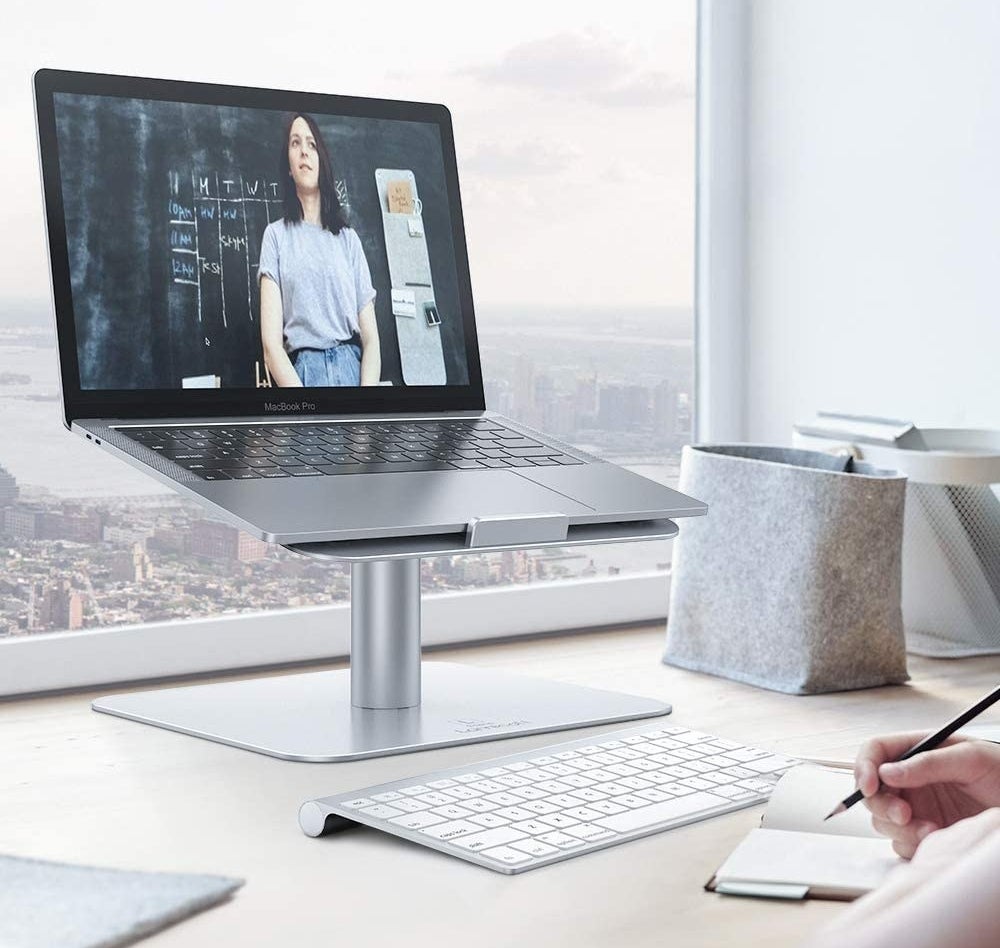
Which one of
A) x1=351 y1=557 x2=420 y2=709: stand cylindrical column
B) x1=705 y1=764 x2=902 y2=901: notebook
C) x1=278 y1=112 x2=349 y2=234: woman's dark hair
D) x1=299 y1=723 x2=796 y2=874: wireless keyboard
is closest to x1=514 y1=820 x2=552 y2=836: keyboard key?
x1=299 y1=723 x2=796 y2=874: wireless keyboard

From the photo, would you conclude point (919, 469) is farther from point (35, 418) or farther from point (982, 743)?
point (35, 418)

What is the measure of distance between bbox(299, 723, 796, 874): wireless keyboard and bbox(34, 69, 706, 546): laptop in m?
0.18

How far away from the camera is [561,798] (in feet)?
2.96

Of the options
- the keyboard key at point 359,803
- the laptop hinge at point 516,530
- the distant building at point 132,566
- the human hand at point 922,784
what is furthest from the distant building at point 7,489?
the human hand at point 922,784

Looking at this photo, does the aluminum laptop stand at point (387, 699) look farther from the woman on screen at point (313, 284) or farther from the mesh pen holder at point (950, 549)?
the mesh pen holder at point (950, 549)

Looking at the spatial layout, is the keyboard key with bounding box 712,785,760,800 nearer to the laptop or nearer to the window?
the laptop

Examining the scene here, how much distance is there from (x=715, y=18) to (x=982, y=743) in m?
1.25

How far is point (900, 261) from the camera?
170 cm

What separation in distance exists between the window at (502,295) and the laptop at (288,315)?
0.91 ft

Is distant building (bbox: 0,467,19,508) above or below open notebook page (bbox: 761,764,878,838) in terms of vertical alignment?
above

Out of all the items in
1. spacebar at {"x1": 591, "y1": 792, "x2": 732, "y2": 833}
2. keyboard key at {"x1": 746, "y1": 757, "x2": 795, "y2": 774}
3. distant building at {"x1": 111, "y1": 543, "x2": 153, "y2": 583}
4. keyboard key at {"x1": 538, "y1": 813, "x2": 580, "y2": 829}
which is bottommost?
keyboard key at {"x1": 746, "y1": 757, "x2": 795, "y2": 774}

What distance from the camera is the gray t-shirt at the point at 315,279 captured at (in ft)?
4.08

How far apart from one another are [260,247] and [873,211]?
0.81 metres

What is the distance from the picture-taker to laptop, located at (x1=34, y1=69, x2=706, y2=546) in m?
1.12
